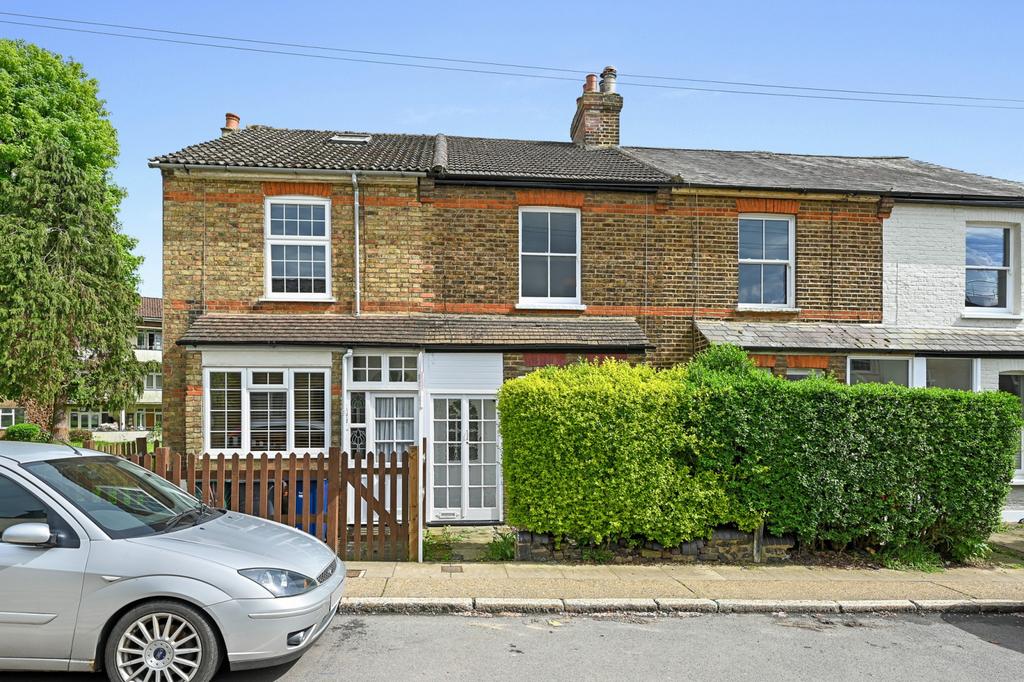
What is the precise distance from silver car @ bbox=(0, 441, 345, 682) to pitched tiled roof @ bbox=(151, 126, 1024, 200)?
7.86m

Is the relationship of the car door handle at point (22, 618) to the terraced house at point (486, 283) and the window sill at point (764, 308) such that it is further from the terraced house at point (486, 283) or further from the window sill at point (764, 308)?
the window sill at point (764, 308)

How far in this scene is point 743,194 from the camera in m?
12.3

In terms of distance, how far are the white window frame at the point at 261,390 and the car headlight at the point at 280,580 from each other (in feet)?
20.2

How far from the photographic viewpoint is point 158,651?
4.29 meters

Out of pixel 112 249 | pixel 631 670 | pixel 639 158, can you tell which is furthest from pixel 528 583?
pixel 112 249

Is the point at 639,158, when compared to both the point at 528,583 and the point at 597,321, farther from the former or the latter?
the point at 528,583

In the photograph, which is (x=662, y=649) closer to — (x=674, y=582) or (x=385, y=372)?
(x=674, y=582)

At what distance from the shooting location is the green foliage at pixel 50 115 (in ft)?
67.0

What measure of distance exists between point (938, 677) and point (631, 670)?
2.25 m

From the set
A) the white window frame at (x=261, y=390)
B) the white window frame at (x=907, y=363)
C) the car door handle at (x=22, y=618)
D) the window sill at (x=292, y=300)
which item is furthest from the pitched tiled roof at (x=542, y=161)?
the car door handle at (x=22, y=618)

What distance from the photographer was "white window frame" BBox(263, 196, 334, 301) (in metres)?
11.4

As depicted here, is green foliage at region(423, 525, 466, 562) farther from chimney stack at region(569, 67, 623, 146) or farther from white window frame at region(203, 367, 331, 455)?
chimney stack at region(569, 67, 623, 146)

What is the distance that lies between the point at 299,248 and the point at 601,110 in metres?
7.85

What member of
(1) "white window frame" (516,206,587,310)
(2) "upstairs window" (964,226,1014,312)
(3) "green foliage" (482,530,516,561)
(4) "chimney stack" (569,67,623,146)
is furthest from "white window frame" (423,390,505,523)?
(2) "upstairs window" (964,226,1014,312)
